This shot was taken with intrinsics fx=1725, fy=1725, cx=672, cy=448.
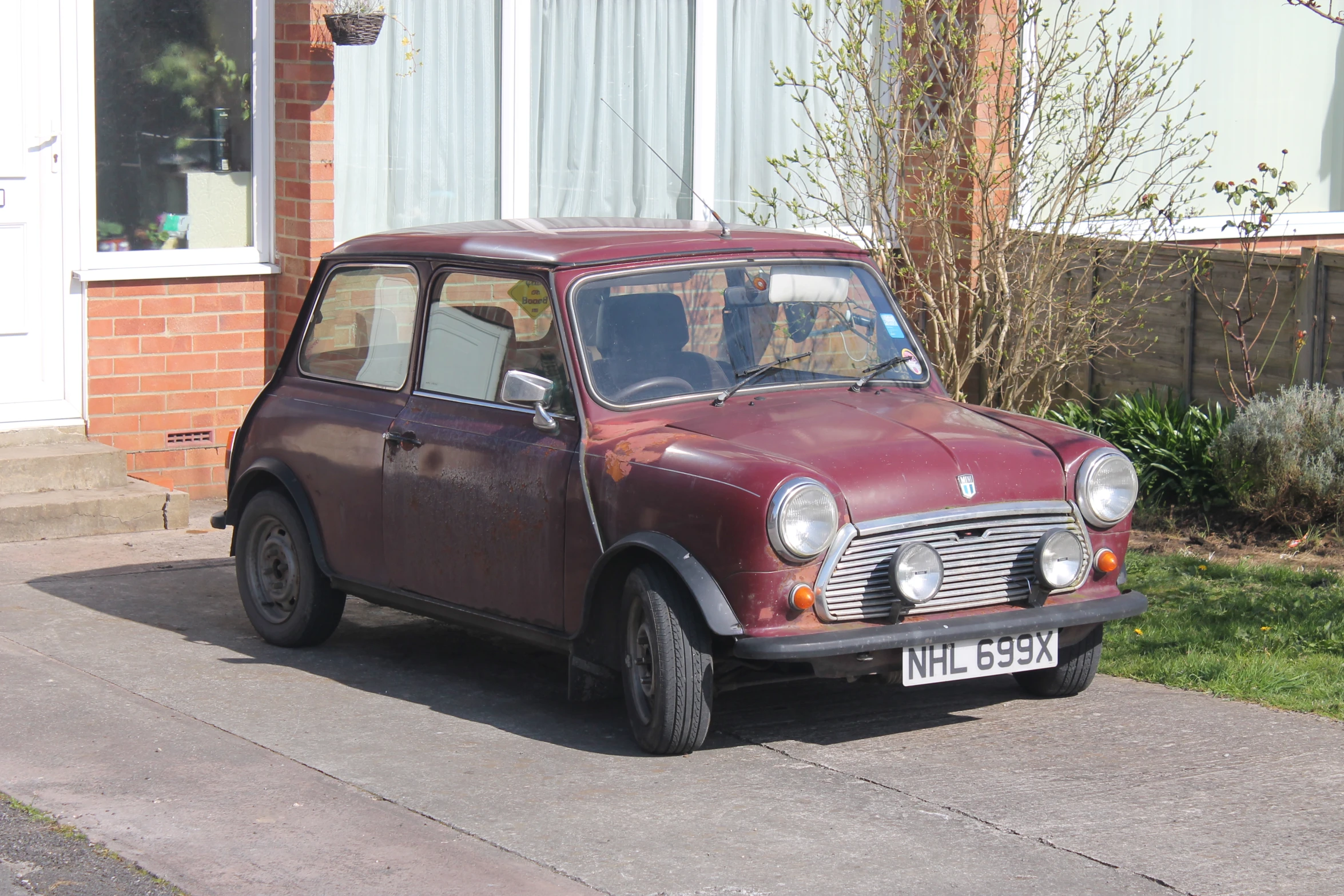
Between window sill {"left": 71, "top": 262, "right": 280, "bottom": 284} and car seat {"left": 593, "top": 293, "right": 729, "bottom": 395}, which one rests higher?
window sill {"left": 71, "top": 262, "right": 280, "bottom": 284}

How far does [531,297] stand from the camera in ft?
20.0

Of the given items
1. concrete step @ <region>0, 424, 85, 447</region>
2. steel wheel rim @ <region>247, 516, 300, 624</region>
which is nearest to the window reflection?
concrete step @ <region>0, 424, 85, 447</region>

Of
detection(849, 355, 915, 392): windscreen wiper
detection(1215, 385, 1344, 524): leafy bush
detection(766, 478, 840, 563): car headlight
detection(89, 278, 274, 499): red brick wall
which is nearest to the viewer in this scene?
detection(766, 478, 840, 563): car headlight

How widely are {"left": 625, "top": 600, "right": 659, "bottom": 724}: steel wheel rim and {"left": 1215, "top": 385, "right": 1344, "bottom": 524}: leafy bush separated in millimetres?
4604

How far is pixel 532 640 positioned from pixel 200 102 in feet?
18.3

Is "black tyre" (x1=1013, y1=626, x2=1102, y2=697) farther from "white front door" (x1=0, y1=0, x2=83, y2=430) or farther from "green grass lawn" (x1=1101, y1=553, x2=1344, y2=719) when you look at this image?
"white front door" (x1=0, y1=0, x2=83, y2=430)

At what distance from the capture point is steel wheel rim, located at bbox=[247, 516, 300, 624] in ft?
22.9

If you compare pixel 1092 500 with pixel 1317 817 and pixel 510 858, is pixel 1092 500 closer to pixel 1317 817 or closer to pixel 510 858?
pixel 1317 817

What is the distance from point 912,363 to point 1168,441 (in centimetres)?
386

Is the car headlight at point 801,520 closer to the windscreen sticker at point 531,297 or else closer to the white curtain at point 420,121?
the windscreen sticker at point 531,297

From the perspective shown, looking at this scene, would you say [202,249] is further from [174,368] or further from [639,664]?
[639,664]

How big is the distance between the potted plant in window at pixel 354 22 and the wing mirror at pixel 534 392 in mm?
4768

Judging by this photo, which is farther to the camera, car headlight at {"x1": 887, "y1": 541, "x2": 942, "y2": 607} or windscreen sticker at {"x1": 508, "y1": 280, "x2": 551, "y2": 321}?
windscreen sticker at {"x1": 508, "y1": 280, "x2": 551, "y2": 321}

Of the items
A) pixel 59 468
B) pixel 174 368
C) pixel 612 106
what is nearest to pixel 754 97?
pixel 612 106
